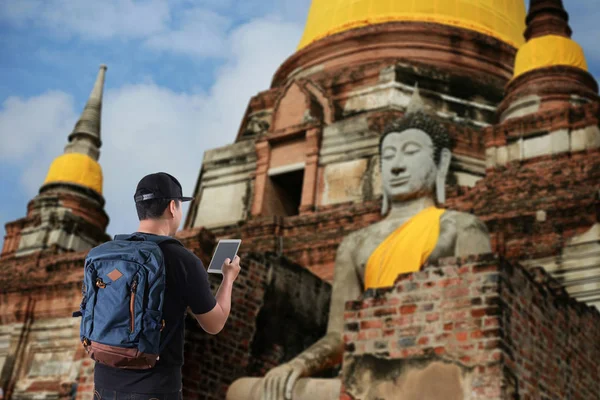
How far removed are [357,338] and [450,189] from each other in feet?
18.9

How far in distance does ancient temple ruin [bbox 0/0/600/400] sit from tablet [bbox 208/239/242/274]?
2.70m

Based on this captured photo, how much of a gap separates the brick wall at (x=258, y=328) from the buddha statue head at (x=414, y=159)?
1.21 metres

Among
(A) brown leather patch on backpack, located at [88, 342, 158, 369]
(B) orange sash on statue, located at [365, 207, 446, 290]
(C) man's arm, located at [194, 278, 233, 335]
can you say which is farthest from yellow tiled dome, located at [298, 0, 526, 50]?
(A) brown leather patch on backpack, located at [88, 342, 158, 369]

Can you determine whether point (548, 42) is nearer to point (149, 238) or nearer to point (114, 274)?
point (149, 238)

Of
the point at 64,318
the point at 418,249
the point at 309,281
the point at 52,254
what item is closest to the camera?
the point at 418,249

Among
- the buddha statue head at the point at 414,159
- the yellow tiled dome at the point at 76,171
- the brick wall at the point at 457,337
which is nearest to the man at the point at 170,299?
the brick wall at the point at 457,337

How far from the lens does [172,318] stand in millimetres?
2504

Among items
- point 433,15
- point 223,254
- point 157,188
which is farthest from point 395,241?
point 433,15

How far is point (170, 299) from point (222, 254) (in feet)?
0.84

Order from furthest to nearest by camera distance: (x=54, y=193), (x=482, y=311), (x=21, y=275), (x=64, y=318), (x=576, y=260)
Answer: (x=54, y=193)
(x=21, y=275)
(x=64, y=318)
(x=576, y=260)
(x=482, y=311)

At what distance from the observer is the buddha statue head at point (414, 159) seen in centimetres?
731

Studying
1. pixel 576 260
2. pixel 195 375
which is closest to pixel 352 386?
pixel 195 375

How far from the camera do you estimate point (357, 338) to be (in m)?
5.54

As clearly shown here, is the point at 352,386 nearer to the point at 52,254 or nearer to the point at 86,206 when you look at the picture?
the point at 52,254
